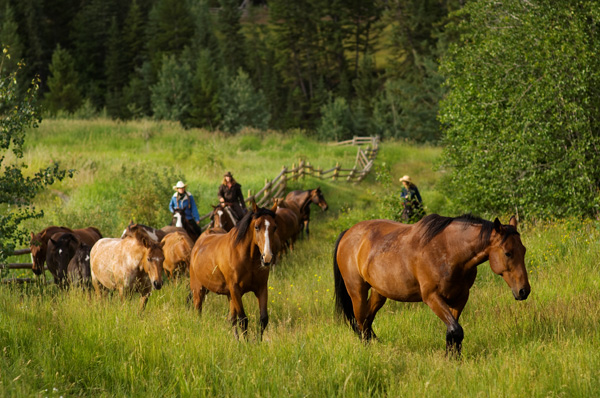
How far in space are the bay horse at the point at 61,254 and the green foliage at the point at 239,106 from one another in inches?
1703

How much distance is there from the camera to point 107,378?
5.55 metres

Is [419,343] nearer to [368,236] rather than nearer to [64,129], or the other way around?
[368,236]

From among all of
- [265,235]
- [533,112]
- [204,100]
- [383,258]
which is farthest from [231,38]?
[383,258]

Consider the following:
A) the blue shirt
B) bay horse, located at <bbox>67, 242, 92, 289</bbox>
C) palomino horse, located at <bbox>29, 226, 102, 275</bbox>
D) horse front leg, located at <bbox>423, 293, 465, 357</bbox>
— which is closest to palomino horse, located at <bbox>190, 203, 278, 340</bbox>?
horse front leg, located at <bbox>423, 293, 465, 357</bbox>

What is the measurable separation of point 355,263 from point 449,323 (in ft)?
5.29

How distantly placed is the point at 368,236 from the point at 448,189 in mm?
12953

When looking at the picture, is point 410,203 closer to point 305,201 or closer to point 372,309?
point 372,309

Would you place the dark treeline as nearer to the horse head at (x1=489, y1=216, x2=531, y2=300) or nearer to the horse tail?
the horse tail

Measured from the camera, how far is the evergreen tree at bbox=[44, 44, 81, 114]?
5397 centimetres

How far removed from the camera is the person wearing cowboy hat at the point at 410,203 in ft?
42.5

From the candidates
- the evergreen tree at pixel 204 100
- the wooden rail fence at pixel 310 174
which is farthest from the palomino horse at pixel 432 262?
the evergreen tree at pixel 204 100

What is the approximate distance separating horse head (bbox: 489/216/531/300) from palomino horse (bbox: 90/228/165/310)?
14.5 feet

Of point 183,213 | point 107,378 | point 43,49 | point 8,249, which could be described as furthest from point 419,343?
point 43,49

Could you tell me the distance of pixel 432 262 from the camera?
6430 mm
